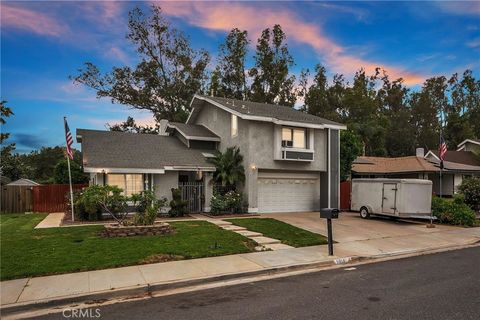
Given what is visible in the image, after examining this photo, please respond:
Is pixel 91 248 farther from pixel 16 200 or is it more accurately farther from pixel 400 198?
pixel 400 198

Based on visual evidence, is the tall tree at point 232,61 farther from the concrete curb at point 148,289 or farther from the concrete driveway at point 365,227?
the concrete curb at point 148,289

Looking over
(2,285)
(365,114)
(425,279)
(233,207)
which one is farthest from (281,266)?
(365,114)

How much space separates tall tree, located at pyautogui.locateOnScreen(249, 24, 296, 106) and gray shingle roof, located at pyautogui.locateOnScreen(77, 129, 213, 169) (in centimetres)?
2201

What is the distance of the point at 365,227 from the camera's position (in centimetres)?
1669

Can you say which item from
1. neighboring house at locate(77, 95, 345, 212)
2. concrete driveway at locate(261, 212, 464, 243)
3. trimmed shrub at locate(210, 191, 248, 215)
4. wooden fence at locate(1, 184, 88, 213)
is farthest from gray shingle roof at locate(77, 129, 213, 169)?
concrete driveway at locate(261, 212, 464, 243)

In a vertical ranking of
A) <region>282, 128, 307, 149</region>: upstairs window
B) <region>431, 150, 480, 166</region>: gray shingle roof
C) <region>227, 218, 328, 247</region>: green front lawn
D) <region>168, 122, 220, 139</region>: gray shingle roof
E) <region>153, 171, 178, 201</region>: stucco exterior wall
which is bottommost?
<region>227, 218, 328, 247</region>: green front lawn

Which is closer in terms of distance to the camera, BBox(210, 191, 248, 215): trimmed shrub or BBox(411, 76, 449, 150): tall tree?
BBox(210, 191, 248, 215): trimmed shrub

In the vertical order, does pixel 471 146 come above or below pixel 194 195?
above

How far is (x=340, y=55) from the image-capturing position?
75.0 ft

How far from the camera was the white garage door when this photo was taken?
861 inches

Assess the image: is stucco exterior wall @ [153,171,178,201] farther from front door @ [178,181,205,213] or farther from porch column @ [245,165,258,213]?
porch column @ [245,165,258,213]
